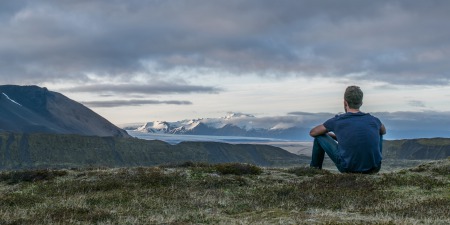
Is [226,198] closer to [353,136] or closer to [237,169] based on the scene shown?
[353,136]

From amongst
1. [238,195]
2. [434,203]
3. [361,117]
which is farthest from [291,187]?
[434,203]

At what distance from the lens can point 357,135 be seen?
16.3 metres

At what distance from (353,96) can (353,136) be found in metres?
1.32

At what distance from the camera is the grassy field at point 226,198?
11406 millimetres

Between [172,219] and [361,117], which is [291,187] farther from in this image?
[172,219]

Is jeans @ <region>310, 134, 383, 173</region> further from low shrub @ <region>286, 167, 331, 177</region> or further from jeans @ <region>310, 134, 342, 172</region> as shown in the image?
low shrub @ <region>286, 167, 331, 177</region>

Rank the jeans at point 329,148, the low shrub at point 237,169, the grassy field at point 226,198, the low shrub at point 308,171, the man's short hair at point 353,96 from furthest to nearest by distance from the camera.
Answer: the low shrub at point 237,169 < the low shrub at point 308,171 < the jeans at point 329,148 < the man's short hair at point 353,96 < the grassy field at point 226,198

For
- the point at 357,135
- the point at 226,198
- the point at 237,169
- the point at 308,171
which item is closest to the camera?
the point at 226,198

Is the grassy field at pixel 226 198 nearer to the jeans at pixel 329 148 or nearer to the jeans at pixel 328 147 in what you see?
the jeans at pixel 329 148

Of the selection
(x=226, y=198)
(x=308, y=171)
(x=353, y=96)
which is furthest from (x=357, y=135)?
(x=308, y=171)

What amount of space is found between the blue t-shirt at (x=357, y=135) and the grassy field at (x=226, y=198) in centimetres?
91

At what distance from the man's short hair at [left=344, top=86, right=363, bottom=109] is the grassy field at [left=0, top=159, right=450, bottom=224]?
2.67 metres

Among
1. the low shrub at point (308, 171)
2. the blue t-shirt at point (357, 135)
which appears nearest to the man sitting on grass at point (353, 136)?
the blue t-shirt at point (357, 135)

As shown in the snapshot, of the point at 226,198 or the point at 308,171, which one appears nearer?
the point at 226,198
